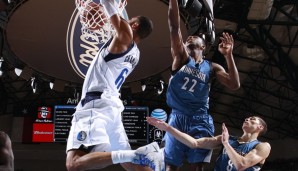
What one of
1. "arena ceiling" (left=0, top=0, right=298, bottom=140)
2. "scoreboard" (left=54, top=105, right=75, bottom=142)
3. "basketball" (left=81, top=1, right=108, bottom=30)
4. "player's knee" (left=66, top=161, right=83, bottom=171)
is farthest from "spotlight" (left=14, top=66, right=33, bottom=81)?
"scoreboard" (left=54, top=105, right=75, bottom=142)

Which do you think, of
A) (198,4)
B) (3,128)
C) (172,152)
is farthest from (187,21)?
(3,128)

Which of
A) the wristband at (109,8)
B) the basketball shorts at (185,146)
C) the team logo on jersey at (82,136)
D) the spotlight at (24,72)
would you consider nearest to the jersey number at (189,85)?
the basketball shorts at (185,146)

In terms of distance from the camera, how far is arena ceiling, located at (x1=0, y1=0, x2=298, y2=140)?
24.2ft

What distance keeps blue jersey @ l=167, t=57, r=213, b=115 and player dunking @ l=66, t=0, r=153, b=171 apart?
52 centimetres

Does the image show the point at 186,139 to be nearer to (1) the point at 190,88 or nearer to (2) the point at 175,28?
(1) the point at 190,88

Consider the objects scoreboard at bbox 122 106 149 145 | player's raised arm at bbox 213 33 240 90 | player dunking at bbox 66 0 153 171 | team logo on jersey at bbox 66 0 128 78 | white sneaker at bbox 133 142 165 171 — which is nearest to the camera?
white sneaker at bbox 133 142 165 171

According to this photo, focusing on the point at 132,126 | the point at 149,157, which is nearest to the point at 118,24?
the point at 149,157

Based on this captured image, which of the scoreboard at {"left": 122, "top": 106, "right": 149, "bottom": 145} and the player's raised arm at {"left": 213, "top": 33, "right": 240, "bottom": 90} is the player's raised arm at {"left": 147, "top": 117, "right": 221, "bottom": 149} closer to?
the player's raised arm at {"left": 213, "top": 33, "right": 240, "bottom": 90}

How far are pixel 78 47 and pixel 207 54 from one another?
18.9 feet

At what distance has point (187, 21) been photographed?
7.25 m

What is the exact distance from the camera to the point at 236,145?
14.9 feet

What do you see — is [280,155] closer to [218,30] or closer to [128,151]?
[218,30]

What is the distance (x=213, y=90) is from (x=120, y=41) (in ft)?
52.2

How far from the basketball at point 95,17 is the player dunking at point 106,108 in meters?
0.52
